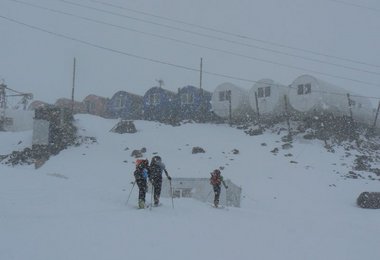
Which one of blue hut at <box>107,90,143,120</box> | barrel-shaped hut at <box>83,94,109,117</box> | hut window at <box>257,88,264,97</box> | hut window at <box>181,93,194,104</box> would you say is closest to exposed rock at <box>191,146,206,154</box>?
hut window at <box>257,88,264,97</box>

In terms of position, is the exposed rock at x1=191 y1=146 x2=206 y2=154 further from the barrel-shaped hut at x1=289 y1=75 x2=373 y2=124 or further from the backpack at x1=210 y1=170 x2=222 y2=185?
the backpack at x1=210 y1=170 x2=222 y2=185

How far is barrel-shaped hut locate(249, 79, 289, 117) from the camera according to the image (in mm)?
43406

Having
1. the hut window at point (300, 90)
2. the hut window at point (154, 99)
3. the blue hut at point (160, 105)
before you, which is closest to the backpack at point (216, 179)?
the hut window at point (300, 90)

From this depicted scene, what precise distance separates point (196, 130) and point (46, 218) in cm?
3130

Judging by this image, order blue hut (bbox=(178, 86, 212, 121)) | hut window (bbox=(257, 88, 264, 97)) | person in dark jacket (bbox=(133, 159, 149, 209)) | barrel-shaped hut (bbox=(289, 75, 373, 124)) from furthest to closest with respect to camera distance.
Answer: blue hut (bbox=(178, 86, 212, 121))
hut window (bbox=(257, 88, 264, 97))
barrel-shaped hut (bbox=(289, 75, 373, 124))
person in dark jacket (bbox=(133, 159, 149, 209))

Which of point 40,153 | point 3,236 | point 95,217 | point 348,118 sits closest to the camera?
point 3,236

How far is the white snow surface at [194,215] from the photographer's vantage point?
10031 mm

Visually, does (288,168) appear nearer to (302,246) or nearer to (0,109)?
(302,246)

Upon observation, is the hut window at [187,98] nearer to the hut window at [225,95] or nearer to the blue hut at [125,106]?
the hut window at [225,95]

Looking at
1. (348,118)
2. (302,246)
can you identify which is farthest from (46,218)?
(348,118)

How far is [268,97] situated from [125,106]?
58.0 ft

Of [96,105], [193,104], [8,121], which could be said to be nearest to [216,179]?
[193,104]

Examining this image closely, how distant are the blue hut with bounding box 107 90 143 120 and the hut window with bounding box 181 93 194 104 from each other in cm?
549

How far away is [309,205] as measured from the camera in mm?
25328
